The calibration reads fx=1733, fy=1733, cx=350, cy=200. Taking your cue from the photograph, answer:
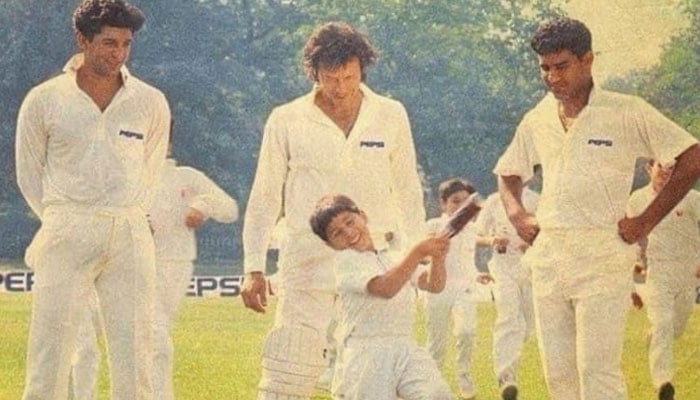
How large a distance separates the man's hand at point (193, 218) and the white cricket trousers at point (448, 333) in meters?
0.99

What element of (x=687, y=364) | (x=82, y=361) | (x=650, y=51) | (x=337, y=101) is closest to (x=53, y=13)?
(x=82, y=361)

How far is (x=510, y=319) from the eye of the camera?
7000mm

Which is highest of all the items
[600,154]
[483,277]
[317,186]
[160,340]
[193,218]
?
[600,154]

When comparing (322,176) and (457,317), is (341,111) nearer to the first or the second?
(322,176)

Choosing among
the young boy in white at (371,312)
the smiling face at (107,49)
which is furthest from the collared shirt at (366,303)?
the smiling face at (107,49)

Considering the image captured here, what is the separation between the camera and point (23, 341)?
23.0ft

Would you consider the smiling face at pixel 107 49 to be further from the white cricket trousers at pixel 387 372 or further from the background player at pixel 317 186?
the white cricket trousers at pixel 387 372

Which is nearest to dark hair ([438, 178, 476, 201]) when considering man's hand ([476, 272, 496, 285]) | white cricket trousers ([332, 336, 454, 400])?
man's hand ([476, 272, 496, 285])

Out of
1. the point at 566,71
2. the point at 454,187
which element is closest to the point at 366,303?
the point at 566,71

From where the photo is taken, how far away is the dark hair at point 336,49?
209 inches

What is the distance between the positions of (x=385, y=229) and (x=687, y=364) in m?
1.98

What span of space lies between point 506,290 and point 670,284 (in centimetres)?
68

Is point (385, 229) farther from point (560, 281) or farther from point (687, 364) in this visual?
point (687, 364)

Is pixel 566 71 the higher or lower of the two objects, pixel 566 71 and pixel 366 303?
the higher
